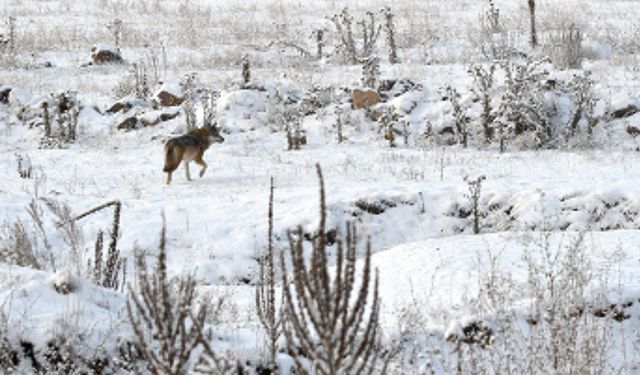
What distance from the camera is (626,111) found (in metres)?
11.4

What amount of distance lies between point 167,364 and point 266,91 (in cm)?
1153

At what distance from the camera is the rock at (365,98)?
12812 millimetres

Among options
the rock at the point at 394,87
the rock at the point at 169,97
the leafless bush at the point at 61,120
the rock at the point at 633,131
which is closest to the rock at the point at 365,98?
the rock at the point at 394,87

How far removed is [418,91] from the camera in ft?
42.5

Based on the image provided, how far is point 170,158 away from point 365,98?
180 inches

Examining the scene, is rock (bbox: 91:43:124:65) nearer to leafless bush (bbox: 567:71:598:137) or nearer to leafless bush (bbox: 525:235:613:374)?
leafless bush (bbox: 567:71:598:137)

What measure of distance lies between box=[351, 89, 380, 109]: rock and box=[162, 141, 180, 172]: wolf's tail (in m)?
4.39

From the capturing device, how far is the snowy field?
380cm

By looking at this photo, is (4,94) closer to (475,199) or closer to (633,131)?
(475,199)

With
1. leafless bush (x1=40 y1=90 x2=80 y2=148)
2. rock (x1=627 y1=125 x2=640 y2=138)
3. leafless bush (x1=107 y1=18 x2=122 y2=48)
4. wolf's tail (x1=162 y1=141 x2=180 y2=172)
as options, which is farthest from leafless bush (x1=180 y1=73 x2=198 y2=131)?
rock (x1=627 y1=125 x2=640 y2=138)

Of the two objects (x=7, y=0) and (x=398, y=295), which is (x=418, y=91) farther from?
(x=7, y=0)

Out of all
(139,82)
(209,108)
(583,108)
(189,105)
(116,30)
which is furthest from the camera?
(116,30)

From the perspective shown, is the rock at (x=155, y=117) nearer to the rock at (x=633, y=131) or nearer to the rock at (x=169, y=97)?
the rock at (x=169, y=97)

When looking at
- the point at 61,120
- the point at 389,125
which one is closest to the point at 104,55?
the point at 61,120
